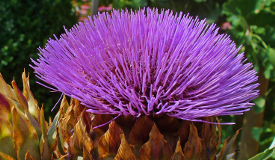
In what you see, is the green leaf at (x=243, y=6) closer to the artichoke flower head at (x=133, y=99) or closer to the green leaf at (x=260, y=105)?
the green leaf at (x=260, y=105)

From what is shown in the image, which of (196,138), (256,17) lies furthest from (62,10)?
(196,138)

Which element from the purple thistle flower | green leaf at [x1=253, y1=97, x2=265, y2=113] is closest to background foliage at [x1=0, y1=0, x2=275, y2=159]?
green leaf at [x1=253, y1=97, x2=265, y2=113]

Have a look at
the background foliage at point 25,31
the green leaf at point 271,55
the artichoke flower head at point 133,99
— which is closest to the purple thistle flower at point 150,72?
the artichoke flower head at point 133,99

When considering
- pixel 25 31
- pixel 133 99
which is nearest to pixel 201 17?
pixel 25 31

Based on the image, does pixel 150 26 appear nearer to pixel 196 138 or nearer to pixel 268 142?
pixel 196 138

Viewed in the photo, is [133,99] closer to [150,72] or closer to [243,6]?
[150,72]

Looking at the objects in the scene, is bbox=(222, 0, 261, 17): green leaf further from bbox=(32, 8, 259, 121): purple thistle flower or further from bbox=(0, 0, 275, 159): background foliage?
bbox=(32, 8, 259, 121): purple thistle flower

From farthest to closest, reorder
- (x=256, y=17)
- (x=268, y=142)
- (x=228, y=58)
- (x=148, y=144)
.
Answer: (x=268, y=142) < (x=256, y=17) < (x=228, y=58) < (x=148, y=144)
